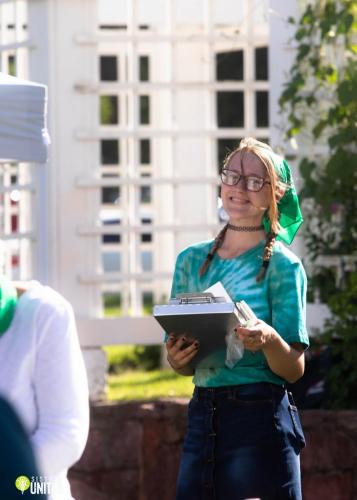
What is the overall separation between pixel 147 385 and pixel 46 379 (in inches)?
222

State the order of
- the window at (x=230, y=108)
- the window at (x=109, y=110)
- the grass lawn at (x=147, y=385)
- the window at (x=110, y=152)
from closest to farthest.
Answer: the grass lawn at (x=147, y=385) → the window at (x=230, y=108) → the window at (x=109, y=110) → the window at (x=110, y=152)

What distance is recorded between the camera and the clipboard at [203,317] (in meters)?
3.15

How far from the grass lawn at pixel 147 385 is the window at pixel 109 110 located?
1207 centimetres

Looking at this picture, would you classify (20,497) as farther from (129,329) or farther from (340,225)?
(129,329)

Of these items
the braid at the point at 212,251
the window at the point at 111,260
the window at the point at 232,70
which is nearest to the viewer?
the braid at the point at 212,251

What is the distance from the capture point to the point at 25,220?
736 centimetres

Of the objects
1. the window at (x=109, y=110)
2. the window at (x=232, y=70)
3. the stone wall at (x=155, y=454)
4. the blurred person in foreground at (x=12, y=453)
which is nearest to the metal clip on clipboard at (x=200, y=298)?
the blurred person in foreground at (x=12, y=453)

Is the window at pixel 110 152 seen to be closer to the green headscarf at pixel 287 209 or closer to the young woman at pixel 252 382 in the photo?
the green headscarf at pixel 287 209

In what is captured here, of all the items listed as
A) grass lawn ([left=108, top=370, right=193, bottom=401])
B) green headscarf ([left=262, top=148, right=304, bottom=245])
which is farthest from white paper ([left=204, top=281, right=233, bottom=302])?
grass lawn ([left=108, top=370, right=193, bottom=401])

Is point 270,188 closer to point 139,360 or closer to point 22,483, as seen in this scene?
point 22,483

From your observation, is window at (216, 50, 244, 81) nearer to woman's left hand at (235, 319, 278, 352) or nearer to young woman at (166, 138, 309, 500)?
young woman at (166, 138, 309, 500)

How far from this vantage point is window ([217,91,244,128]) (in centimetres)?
1608

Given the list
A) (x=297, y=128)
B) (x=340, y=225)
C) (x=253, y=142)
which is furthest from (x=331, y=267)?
(x=253, y=142)

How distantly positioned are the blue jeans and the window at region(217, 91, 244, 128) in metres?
12.5
